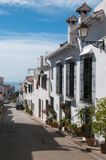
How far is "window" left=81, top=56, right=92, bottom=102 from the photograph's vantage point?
2155 cm

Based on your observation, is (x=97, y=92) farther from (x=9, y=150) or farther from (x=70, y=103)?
(x=70, y=103)

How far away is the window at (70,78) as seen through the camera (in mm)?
26953

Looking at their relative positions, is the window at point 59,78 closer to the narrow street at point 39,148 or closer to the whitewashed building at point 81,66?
the whitewashed building at point 81,66

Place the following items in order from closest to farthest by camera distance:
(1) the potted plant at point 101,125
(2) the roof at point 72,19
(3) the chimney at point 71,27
Answer: (1) the potted plant at point 101,125 < (3) the chimney at point 71,27 < (2) the roof at point 72,19

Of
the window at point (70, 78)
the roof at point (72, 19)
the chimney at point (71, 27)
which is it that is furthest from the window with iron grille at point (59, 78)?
the roof at point (72, 19)

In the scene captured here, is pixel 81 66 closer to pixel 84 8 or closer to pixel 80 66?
pixel 80 66

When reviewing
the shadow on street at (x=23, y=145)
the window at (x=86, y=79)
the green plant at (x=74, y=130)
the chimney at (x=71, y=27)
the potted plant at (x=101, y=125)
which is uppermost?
the chimney at (x=71, y=27)

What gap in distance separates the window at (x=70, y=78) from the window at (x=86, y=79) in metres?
3.56

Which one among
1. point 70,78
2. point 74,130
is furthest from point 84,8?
point 74,130

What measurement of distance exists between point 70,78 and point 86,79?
16.7 ft

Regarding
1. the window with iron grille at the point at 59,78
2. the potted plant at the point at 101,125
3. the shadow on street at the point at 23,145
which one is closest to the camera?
the potted plant at the point at 101,125

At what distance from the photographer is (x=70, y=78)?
27.6 meters

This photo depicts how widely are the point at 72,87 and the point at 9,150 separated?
354 inches

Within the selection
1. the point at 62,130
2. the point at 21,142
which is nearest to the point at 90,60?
the point at 21,142
